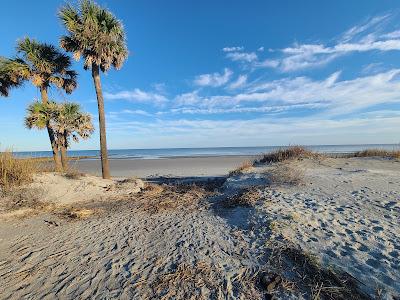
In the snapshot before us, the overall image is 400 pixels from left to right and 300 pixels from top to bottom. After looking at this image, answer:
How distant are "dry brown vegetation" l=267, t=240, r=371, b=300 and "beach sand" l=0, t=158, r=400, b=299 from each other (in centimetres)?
2

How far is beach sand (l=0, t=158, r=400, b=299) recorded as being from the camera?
3674 mm

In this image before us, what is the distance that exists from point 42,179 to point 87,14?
25.5 feet

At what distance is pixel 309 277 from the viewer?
375 centimetres

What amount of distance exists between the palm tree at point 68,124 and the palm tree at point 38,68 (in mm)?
403

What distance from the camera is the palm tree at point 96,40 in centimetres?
1246

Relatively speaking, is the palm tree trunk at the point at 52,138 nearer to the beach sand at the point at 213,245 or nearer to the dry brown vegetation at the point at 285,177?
the beach sand at the point at 213,245

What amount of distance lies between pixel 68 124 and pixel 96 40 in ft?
15.2

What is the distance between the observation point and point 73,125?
14578mm

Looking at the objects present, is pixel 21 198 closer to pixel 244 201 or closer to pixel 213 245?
pixel 213 245

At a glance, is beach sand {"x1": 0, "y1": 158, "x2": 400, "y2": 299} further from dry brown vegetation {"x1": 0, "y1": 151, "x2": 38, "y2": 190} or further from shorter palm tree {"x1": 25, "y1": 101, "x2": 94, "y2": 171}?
shorter palm tree {"x1": 25, "y1": 101, "x2": 94, "y2": 171}

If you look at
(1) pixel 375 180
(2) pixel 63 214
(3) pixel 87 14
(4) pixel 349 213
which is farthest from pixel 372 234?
(3) pixel 87 14

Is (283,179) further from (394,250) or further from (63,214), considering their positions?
(63,214)

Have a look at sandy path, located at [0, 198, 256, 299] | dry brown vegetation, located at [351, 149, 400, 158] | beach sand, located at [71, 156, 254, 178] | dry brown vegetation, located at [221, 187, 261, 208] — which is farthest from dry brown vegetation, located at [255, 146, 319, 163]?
sandy path, located at [0, 198, 256, 299]

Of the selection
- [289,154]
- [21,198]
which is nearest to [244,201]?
[21,198]
